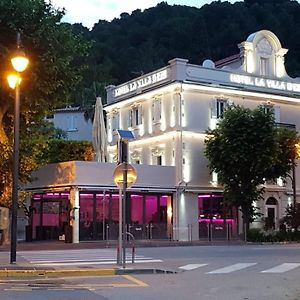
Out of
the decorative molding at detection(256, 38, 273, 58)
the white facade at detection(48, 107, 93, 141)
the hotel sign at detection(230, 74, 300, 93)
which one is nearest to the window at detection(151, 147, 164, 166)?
the hotel sign at detection(230, 74, 300, 93)

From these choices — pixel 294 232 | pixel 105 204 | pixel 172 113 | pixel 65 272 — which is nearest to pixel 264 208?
pixel 294 232

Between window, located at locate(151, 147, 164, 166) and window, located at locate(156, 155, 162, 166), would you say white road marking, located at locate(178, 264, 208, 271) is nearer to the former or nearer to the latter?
window, located at locate(151, 147, 164, 166)

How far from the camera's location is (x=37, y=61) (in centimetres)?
2611

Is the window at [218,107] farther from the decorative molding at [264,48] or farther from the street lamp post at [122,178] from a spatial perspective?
the street lamp post at [122,178]

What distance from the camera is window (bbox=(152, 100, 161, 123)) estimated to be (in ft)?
135

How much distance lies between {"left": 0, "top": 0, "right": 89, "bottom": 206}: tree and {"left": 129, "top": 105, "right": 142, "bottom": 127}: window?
13.6 meters

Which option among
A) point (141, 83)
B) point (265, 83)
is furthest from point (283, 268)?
point (141, 83)

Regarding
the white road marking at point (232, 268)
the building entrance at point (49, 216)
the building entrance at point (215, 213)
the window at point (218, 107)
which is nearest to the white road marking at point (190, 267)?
the white road marking at point (232, 268)

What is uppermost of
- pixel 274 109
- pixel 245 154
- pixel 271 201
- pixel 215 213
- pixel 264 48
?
pixel 264 48

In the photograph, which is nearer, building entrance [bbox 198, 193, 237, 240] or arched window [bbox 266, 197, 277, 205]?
building entrance [bbox 198, 193, 237, 240]

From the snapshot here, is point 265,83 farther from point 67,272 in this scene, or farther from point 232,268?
point 67,272

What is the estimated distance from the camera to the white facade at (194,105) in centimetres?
3909

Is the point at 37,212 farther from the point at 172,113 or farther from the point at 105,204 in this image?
the point at 172,113

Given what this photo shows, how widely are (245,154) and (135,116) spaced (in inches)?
421
